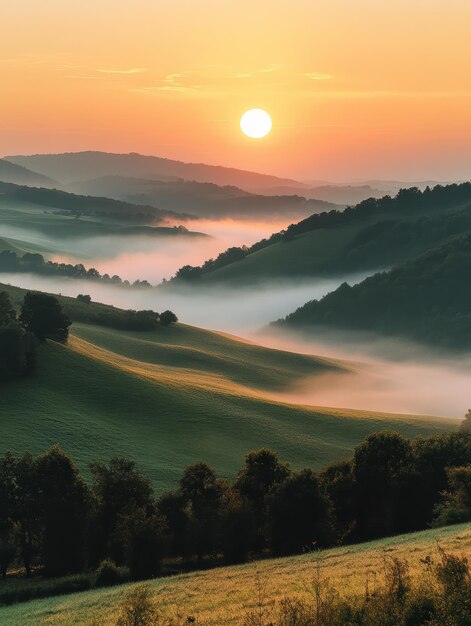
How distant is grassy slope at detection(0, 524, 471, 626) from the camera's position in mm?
29484

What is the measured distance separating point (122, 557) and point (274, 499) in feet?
39.9

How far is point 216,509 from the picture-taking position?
58.9 metres

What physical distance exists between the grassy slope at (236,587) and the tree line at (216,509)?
932 centimetres

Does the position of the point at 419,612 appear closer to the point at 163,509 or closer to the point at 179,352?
the point at 163,509

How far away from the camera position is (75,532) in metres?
56.0

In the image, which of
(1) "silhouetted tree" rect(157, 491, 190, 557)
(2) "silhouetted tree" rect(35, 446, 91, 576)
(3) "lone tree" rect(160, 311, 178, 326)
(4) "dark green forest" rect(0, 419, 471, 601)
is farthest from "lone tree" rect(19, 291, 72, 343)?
(1) "silhouetted tree" rect(157, 491, 190, 557)

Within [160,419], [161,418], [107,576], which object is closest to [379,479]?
[107,576]

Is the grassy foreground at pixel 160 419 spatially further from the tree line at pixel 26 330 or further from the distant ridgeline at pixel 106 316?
the distant ridgeline at pixel 106 316

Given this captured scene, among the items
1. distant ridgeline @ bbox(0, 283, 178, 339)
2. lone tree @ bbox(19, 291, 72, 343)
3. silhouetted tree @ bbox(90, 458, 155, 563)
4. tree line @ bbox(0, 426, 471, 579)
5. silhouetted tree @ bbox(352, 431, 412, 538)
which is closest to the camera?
tree line @ bbox(0, 426, 471, 579)

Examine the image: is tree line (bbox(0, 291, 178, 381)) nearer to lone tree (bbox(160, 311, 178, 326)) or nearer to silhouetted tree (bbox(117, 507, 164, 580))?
lone tree (bbox(160, 311, 178, 326))

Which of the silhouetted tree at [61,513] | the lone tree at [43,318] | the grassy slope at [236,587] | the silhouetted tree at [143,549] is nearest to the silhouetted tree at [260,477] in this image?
the silhouetted tree at [143,549]

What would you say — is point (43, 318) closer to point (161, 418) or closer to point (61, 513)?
point (161, 418)

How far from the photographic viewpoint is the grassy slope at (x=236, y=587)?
29484mm

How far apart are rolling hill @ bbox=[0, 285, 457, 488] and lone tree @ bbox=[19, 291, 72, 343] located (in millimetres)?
3156
